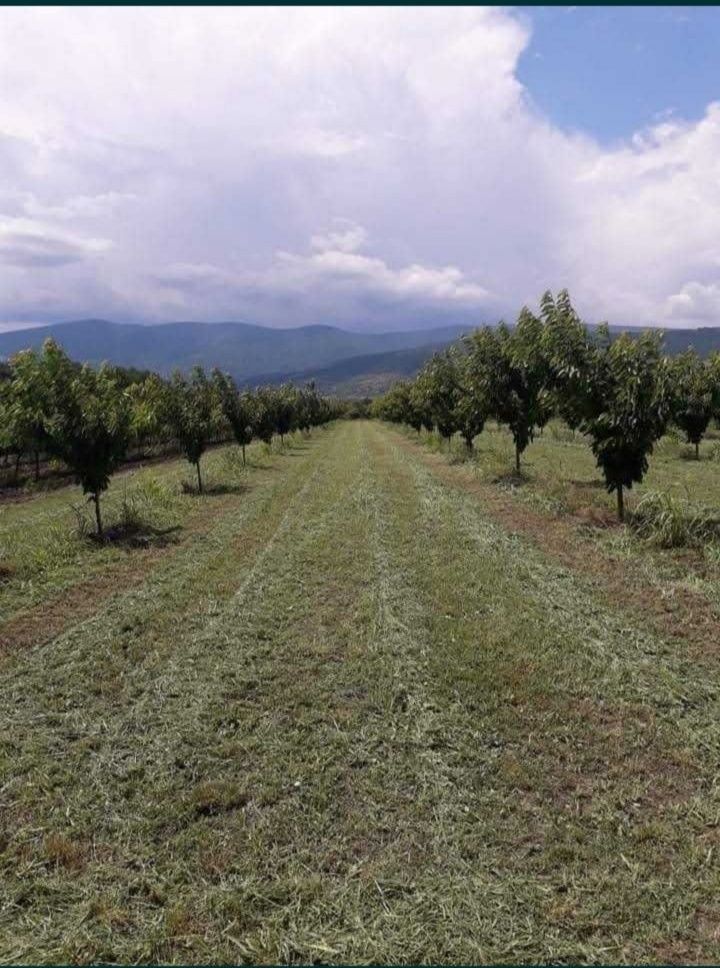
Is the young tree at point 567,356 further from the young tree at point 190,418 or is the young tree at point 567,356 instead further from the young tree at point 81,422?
the young tree at point 190,418

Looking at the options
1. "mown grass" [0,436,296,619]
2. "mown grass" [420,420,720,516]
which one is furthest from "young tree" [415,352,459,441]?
"mown grass" [0,436,296,619]

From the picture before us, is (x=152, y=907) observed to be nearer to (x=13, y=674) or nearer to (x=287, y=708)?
(x=287, y=708)

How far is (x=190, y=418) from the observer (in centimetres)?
2272

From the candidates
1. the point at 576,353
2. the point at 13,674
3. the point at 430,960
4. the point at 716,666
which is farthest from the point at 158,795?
the point at 576,353

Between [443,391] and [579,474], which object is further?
[443,391]

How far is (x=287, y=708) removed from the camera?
6.18 m

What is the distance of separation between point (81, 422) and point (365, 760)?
12.2 metres

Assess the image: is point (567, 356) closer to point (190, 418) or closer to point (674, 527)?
point (674, 527)

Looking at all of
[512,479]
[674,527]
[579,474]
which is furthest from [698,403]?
[674,527]

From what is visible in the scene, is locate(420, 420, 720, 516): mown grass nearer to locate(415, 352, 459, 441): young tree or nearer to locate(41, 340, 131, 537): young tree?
locate(415, 352, 459, 441): young tree

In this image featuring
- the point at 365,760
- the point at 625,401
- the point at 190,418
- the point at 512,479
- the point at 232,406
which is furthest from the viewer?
the point at 232,406

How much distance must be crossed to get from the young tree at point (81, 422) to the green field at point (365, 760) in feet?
12.3

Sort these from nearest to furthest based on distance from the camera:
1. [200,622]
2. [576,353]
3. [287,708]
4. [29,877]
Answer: [29,877]
[287,708]
[200,622]
[576,353]

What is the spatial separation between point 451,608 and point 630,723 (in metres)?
3.42
